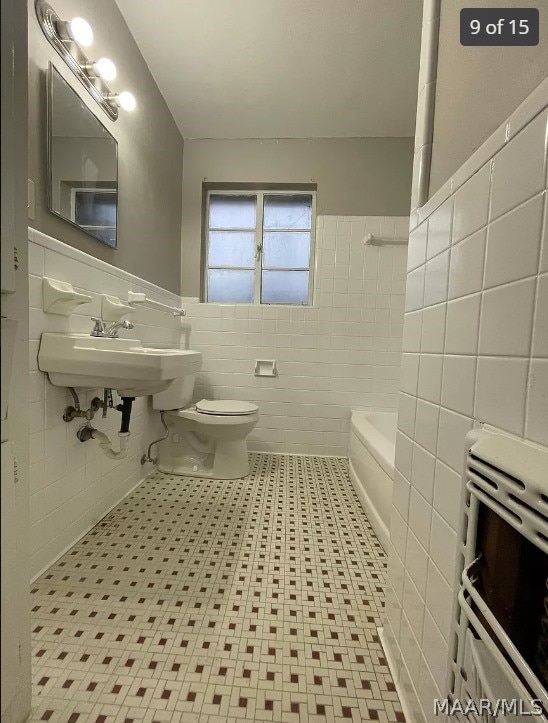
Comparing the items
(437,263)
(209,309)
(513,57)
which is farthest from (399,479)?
(209,309)

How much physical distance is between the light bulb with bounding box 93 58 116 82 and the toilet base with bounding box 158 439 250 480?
1915 mm

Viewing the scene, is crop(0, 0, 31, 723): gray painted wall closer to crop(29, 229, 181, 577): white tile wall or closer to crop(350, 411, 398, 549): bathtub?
crop(29, 229, 181, 577): white tile wall

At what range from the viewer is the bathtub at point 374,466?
4.93 ft

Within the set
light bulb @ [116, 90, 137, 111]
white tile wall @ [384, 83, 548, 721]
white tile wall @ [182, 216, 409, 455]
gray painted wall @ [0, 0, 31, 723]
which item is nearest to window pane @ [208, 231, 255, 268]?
white tile wall @ [182, 216, 409, 455]

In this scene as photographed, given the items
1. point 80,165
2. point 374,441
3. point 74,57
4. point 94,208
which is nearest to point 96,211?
point 94,208

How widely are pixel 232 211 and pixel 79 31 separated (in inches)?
63.4

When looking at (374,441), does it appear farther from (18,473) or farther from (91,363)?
(18,473)

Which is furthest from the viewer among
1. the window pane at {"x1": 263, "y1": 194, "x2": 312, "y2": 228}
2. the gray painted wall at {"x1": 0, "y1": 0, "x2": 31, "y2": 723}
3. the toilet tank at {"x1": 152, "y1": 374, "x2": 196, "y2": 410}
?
the window pane at {"x1": 263, "y1": 194, "x2": 312, "y2": 228}

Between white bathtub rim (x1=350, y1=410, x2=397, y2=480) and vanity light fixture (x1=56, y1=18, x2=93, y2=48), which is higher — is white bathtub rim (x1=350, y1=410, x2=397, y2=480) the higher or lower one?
the lower one

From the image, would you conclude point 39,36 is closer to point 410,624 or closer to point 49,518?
point 49,518

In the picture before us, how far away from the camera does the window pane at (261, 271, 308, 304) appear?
2.83 m

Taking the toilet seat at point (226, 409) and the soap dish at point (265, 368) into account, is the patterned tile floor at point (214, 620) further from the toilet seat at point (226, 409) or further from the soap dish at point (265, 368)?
the soap dish at point (265, 368)

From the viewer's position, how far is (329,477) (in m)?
2.29

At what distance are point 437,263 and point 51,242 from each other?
1281mm
